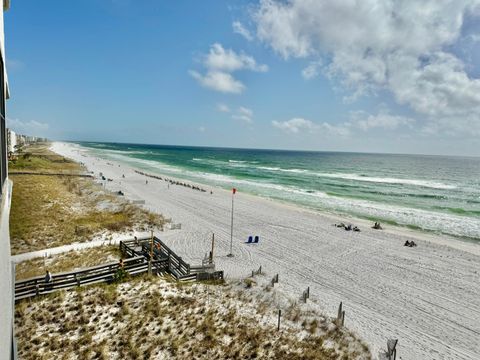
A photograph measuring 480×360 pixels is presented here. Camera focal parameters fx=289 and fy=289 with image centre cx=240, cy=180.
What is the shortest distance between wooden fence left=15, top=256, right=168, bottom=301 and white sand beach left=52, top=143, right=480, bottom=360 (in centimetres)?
452

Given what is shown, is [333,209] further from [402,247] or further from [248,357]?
[248,357]

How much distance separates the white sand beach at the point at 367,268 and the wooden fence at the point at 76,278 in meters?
4.52

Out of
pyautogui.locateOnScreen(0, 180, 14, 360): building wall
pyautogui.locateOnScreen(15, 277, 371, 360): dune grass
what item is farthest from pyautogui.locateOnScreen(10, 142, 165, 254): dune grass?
pyautogui.locateOnScreen(0, 180, 14, 360): building wall

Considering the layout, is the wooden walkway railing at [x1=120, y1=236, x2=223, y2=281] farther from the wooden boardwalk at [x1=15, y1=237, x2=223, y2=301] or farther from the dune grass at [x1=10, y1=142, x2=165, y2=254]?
the dune grass at [x1=10, y1=142, x2=165, y2=254]

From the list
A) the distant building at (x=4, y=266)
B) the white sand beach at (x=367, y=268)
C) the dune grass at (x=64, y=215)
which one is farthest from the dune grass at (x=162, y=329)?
the dune grass at (x=64, y=215)

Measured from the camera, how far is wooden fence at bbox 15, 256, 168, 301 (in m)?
13.0

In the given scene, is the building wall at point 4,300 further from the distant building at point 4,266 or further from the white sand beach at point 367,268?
the white sand beach at point 367,268

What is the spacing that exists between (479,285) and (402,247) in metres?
7.13

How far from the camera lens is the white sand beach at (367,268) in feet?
44.3

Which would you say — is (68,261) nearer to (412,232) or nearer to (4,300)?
(4,300)

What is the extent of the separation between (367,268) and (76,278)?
1821 cm

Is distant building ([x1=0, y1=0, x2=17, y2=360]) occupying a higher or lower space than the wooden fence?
higher

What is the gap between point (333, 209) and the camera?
41.6 metres

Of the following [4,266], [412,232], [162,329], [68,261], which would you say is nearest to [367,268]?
[412,232]
